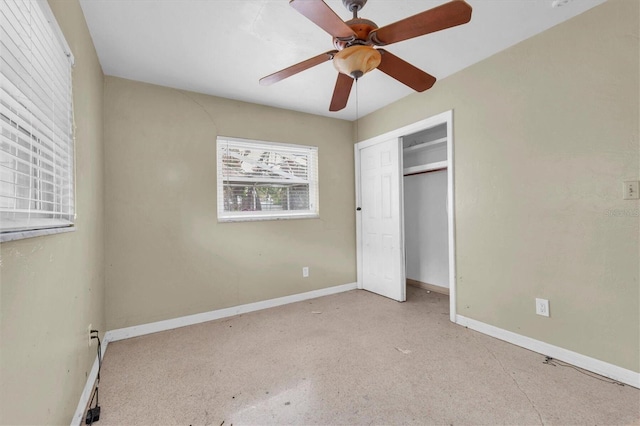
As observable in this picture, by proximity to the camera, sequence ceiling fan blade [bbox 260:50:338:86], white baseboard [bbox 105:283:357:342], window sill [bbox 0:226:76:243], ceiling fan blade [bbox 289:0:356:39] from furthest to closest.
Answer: white baseboard [bbox 105:283:357:342], ceiling fan blade [bbox 260:50:338:86], ceiling fan blade [bbox 289:0:356:39], window sill [bbox 0:226:76:243]

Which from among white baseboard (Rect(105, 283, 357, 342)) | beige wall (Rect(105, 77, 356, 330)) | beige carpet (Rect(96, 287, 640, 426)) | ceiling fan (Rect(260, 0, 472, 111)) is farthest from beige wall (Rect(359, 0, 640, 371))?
beige wall (Rect(105, 77, 356, 330))

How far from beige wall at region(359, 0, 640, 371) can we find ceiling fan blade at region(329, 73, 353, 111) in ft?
4.62

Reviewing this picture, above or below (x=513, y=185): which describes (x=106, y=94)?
above

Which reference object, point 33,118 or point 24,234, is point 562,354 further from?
point 33,118

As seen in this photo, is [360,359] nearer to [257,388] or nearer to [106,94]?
[257,388]

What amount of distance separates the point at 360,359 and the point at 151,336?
6.37 ft

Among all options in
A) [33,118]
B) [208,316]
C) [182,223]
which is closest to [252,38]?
[33,118]

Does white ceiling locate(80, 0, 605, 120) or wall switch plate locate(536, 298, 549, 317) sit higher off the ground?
white ceiling locate(80, 0, 605, 120)

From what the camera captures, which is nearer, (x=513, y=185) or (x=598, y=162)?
(x=598, y=162)

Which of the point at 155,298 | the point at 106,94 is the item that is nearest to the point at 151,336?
the point at 155,298

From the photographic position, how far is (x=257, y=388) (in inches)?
73.2

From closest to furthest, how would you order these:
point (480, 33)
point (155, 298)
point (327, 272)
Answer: point (480, 33) < point (155, 298) < point (327, 272)

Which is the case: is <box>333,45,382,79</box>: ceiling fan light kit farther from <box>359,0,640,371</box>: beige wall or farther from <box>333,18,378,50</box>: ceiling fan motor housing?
<box>359,0,640,371</box>: beige wall

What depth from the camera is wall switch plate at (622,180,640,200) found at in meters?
1.79
